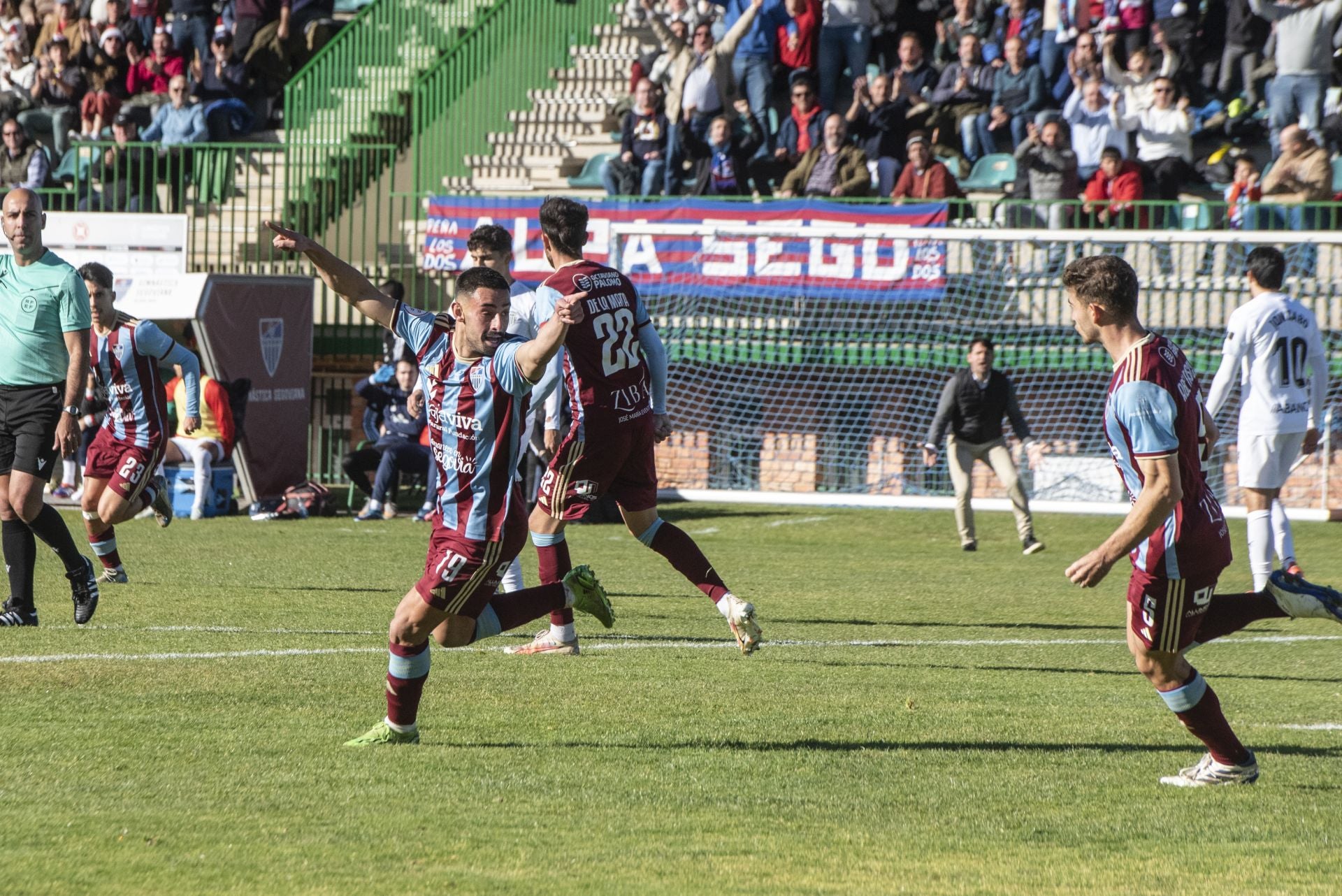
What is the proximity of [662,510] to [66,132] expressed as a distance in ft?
41.3

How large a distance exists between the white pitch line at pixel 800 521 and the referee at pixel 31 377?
28.2 ft

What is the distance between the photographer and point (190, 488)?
17.3 meters

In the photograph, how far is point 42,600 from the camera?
10695 mm

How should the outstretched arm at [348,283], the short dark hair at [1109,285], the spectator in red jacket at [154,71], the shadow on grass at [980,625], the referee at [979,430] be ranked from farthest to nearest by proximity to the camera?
the spectator in red jacket at [154,71], the referee at [979,430], the shadow on grass at [980,625], the outstretched arm at [348,283], the short dark hair at [1109,285]

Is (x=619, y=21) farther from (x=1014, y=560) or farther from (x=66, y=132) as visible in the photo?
(x=1014, y=560)

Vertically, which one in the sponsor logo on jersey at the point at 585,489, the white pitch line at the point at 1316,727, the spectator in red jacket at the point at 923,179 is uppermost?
the spectator in red jacket at the point at 923,179

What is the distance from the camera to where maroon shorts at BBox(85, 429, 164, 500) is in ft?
36.2

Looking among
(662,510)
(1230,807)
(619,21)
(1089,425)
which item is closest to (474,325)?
(1230,807)

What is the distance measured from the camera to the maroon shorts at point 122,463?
1102 cm

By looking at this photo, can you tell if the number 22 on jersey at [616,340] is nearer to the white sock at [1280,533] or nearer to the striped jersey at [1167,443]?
the striped jersey at [1167,443]

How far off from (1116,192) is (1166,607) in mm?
13453

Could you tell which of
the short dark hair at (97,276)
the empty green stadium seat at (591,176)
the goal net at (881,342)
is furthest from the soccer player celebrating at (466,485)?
the empty green stadium seat at (591,176)

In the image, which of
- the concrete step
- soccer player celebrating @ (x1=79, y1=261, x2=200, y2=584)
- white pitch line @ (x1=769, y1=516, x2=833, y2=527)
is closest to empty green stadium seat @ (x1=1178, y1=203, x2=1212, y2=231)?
white pitch line @ (x1=769, y1=516, x2=833, y2=527)

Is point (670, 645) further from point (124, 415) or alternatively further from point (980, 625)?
point (124, 415)
